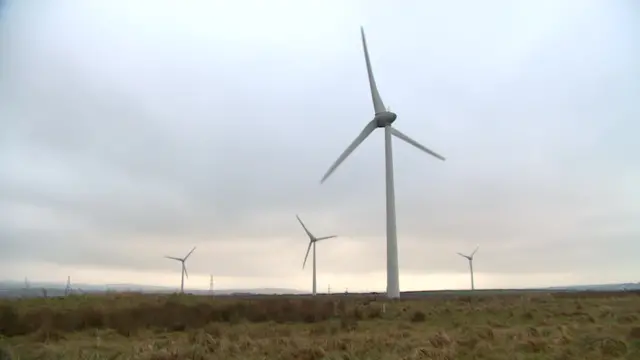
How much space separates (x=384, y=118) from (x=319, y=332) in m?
35.3

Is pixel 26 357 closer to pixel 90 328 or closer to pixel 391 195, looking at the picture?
pixel 90 328

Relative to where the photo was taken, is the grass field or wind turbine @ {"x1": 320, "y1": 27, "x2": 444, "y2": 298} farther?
wind turbine @ {"x1": 320, "y1": 27, "x2": 444, "y2": 298}

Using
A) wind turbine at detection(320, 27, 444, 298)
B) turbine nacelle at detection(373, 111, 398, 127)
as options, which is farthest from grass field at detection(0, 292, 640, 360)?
turbine nacelle at detection(373, 111, 398, 127)

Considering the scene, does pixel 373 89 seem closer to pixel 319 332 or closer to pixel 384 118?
pixel 384 118

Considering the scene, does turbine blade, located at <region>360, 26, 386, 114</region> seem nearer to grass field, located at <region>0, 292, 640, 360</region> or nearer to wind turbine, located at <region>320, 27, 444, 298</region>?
wind turbine, located at <region>320, 27, 444, 298</region>

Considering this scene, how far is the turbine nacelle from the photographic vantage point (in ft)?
187

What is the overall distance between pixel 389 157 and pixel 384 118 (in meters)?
5.26

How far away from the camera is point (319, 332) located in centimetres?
2481

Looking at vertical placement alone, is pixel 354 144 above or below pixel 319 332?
above

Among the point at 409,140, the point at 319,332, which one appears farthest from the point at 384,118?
the point at 319,332

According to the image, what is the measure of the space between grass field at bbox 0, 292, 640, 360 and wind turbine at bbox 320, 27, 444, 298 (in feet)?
48.1

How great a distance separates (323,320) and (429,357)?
15.3 metres

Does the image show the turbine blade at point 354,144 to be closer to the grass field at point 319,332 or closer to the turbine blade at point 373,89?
the turbine blade at point 373,89

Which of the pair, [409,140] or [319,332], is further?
[409,140]
